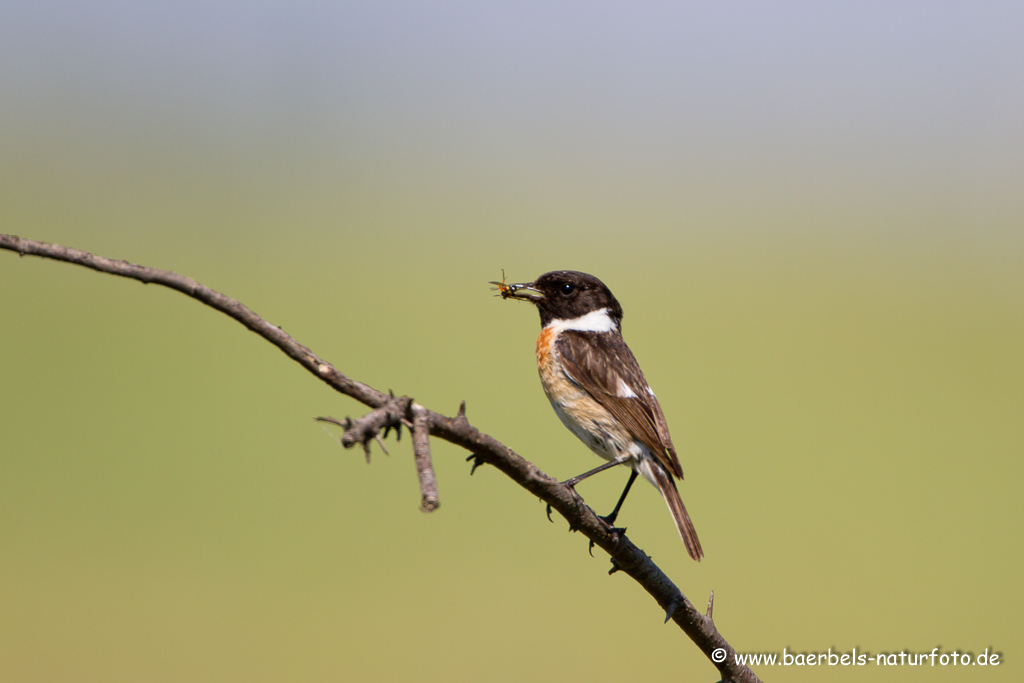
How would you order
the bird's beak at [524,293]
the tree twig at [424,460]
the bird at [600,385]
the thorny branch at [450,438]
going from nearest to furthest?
1. the tree twig at [424,460]
2. the thorny branch at [450,438]
3. the bird at [600,385]
4. the bird's beak at [524,293]

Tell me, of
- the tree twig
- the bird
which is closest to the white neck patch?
the bird

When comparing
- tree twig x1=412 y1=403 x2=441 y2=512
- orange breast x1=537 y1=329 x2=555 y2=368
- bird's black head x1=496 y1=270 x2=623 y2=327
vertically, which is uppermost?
bird's black head x1=496 y1=270 x2=623 y2=327

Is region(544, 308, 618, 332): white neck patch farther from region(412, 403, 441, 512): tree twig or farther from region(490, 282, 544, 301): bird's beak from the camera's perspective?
region(412, 403, 441, 512): tree twig

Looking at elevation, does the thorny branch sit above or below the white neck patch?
below

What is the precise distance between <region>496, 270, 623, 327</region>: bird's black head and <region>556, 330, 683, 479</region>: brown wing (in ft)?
0.77

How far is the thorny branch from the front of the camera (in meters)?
1.72

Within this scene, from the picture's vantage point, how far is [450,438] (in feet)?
6.56

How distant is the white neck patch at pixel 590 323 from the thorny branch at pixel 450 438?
2.55 meters

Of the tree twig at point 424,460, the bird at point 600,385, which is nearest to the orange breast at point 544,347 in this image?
the bird at point 600,385

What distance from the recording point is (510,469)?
7.39 feet

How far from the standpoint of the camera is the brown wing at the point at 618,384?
466 cm

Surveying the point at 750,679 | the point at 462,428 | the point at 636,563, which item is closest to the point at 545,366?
the point at 636,563

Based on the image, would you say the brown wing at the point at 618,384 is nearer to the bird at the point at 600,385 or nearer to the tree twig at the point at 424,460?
the bird at the point at 600,385

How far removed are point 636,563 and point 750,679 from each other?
1.88 feet
